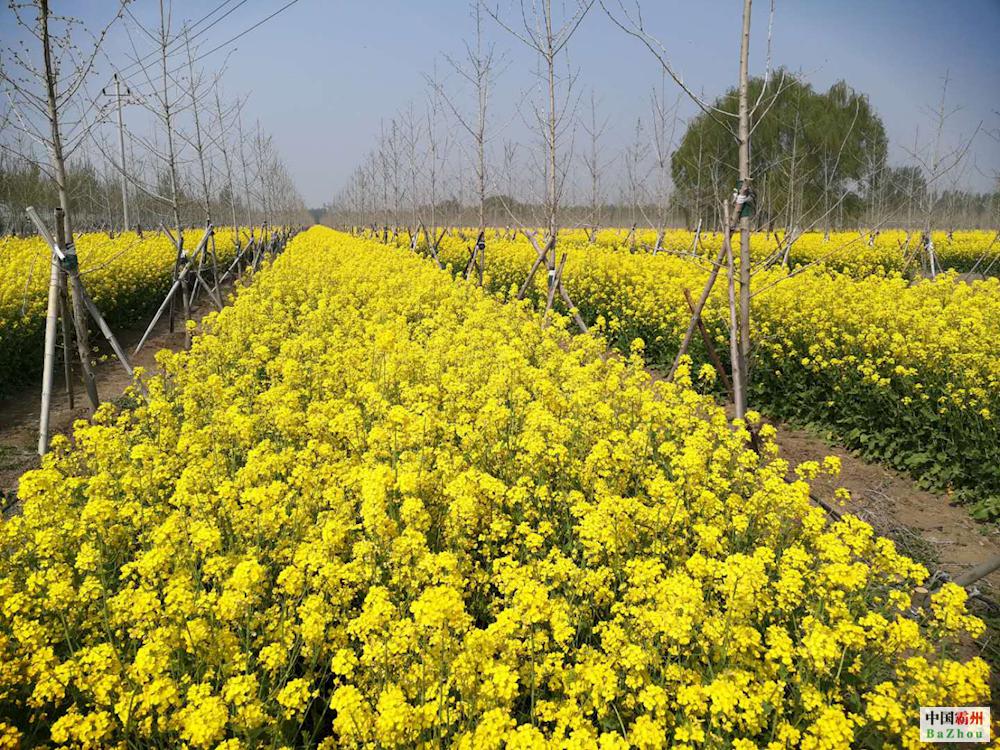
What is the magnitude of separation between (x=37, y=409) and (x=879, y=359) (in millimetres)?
10642

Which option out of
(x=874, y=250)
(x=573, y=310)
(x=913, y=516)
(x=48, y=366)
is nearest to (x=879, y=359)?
(x=913, y=516)

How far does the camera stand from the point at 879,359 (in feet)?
22.8

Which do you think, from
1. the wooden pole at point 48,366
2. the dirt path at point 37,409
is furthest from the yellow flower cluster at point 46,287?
the dirt path at point 37,409

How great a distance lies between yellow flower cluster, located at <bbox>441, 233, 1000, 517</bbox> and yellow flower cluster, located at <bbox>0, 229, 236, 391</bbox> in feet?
26.4

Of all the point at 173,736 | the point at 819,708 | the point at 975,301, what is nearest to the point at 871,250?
the point at 975,301

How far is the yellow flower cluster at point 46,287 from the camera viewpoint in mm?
8789

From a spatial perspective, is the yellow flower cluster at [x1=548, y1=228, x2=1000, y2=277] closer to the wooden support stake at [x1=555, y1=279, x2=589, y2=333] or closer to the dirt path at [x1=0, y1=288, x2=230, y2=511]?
the wooden support stake at [x1=555, y1=279, x2=589, y2=333]

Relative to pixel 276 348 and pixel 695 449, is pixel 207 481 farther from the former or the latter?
pixel 276 348

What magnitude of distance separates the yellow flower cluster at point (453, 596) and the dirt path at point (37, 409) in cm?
207

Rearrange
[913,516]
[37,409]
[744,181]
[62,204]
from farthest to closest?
[37,409] → [62,204] → [913,516] → [744,181]

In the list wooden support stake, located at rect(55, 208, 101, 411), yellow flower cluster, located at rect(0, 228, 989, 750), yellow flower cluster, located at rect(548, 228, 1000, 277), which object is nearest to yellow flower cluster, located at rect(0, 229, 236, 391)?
wooden support stake, located at rect(55, 208, 101, 411)

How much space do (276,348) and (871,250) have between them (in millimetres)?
19984

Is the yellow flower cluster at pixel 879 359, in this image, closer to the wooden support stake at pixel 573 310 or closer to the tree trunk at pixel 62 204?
the wooden support stake at pixel 573 310

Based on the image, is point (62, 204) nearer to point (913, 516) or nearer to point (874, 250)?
point (913, 516)
